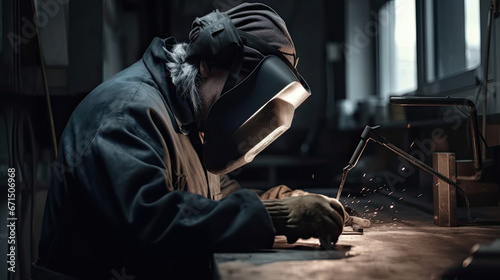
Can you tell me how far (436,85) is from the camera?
7.81 feet

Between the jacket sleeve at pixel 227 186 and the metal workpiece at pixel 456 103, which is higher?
the metal workpiece at pixel 456 103

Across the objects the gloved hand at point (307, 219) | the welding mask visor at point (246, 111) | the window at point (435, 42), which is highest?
the window at point (435, 42)

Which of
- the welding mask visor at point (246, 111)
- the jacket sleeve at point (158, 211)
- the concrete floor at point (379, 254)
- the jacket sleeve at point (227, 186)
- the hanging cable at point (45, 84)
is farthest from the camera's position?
the hanging cable at point (45, 84)

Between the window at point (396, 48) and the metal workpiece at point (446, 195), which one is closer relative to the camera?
the metal workpiece at point (446, 195)

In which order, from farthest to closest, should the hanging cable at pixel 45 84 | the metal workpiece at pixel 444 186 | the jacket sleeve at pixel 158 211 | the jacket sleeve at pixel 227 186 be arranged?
the hanging cable at pixel 45 84 < the jacket sleeve at pixel 227 186 < the metal workpiece at pixel 444 186 < the jacket sleeve at pixel 158 211

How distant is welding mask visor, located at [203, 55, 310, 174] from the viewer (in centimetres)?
122

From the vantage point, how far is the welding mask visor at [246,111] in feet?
Answer: 4.02

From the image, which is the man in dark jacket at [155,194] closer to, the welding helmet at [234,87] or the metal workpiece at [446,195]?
the welding helmet at [234,87]

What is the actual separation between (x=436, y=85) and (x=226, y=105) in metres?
1.57

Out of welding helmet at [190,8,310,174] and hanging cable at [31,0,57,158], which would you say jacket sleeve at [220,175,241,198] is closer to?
welding helmet at [190,8,310,174]

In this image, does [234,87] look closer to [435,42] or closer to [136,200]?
[136,200]

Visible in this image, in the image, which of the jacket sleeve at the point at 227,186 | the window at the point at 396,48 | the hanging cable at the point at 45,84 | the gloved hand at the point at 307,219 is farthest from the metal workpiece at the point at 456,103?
the hanging cable at the point at 45,84

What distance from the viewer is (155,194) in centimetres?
102

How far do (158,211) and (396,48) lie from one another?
9.41 feet
